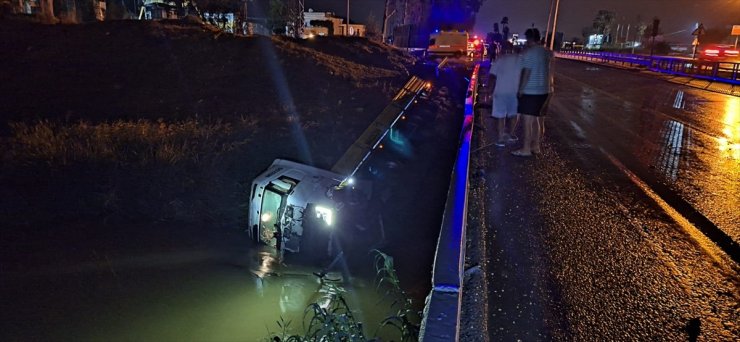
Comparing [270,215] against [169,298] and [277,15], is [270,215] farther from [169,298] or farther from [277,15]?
[277,15]

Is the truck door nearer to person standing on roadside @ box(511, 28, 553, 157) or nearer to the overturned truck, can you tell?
the overturned truck

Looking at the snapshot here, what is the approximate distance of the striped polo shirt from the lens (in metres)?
6.47

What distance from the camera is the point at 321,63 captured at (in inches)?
581

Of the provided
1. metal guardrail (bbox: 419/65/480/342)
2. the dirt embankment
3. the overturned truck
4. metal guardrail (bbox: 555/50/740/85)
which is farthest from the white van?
metal guardrail (bbox: 419/65/480/342)

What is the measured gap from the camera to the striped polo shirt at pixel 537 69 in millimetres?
6469

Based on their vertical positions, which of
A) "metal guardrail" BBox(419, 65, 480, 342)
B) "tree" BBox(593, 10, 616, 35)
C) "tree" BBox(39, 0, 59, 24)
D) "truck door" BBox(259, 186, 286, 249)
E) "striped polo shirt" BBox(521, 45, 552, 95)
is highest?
"tree" BBox(593, 10, 616, 35)

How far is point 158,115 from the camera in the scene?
880 centimetres

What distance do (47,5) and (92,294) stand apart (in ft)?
50.0

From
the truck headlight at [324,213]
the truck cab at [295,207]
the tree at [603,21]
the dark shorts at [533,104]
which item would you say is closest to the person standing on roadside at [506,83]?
the dark shorts at [533,104]

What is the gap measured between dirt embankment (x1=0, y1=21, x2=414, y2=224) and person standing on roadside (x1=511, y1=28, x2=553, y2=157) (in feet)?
9.10

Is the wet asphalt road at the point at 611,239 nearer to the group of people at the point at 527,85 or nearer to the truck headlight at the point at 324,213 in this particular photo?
the group of people at the point at 527,85

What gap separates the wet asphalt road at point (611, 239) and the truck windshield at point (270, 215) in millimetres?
1920

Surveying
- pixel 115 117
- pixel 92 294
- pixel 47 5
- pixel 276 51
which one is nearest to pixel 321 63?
pixel 276 51

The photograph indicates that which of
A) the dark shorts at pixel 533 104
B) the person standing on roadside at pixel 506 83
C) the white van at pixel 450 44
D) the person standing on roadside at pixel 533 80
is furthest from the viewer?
the white van at pixel 450 44
